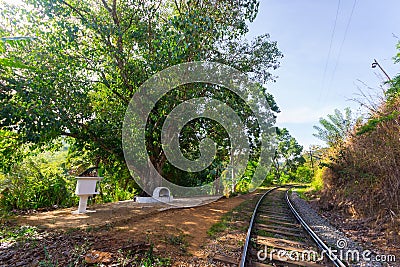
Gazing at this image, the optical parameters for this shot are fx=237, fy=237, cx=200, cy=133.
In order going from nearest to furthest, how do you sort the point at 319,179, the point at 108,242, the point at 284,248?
the point at 108,242, the point at 284,248, the point at 319,179

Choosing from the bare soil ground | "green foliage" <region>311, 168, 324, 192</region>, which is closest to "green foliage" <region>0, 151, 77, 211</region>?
the bare soil ground

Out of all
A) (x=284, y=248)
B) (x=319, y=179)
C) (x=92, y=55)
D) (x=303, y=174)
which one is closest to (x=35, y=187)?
(x=92, y=55)

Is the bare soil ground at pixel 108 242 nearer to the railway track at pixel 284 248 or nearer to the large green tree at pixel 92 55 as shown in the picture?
the railway track at pixel 284 248

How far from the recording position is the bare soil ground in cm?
368

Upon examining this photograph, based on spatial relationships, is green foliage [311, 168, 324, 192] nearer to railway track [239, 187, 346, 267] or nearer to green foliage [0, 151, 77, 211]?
railway track [239, 187, 346, 267]

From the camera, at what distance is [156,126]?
30.2ft

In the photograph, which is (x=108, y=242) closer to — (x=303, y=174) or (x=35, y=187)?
(x=35, y=187)

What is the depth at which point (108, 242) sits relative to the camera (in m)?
4.43

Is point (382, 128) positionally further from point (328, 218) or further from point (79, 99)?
point (79, 99)

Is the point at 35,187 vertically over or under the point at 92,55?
under

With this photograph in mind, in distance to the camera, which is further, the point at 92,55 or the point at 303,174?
the point at 303,174

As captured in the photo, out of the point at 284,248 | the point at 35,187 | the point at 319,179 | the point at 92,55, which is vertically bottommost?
the point at 284,248

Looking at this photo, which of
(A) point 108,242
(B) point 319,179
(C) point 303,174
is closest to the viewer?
(A) point 108,242

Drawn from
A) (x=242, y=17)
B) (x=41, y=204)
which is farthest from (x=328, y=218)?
(x=41, y=204)
